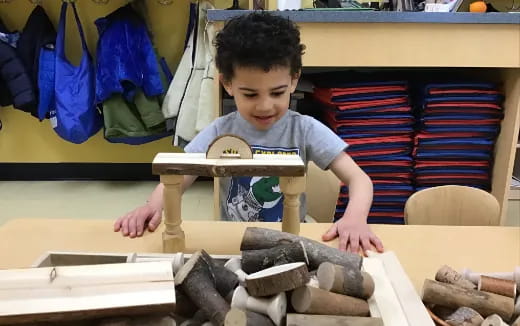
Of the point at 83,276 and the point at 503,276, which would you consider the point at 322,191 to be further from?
the point at 83,276

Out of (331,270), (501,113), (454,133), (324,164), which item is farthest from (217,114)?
(331,270)

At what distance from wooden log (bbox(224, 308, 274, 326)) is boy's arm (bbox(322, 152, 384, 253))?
33 cm

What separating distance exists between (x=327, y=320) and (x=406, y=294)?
15 cm

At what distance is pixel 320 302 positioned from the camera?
527 mm

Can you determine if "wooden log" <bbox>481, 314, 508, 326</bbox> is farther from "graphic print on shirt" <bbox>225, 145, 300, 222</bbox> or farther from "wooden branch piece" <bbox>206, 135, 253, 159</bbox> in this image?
"graphic print on shirt" <bbox>225, 145, 300, 222</bbox>

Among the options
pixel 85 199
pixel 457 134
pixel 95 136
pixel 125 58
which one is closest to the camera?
pixel 457 134

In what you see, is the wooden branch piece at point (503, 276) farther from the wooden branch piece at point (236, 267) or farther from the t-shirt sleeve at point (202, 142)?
the t-shirt sleeve at point (202, 142)

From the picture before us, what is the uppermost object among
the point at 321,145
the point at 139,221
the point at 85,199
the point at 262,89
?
the point at 262,89

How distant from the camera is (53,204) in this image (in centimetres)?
232

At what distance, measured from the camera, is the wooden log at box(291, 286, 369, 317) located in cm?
52

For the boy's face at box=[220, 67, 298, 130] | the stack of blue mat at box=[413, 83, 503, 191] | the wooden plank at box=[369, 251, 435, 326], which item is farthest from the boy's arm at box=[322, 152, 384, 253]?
the stack of blue mat at box=[413, 83, 503, 191]

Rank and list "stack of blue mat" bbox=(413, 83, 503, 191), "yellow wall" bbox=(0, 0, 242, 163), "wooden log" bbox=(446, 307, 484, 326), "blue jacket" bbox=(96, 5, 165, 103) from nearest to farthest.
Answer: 1. "wooden log" bbox=(446, 307, 484, 326)
2. "stack of blue mat" bbox=(413, 83, 503, 191)
3. "blue jacket" bbox=(96, 5, 165, 103)
4. "yellow wall" bbox=(0, 0, 242, 163)

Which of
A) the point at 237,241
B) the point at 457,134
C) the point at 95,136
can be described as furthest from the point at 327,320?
the point at 95,136

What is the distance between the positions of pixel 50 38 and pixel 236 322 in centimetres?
221
